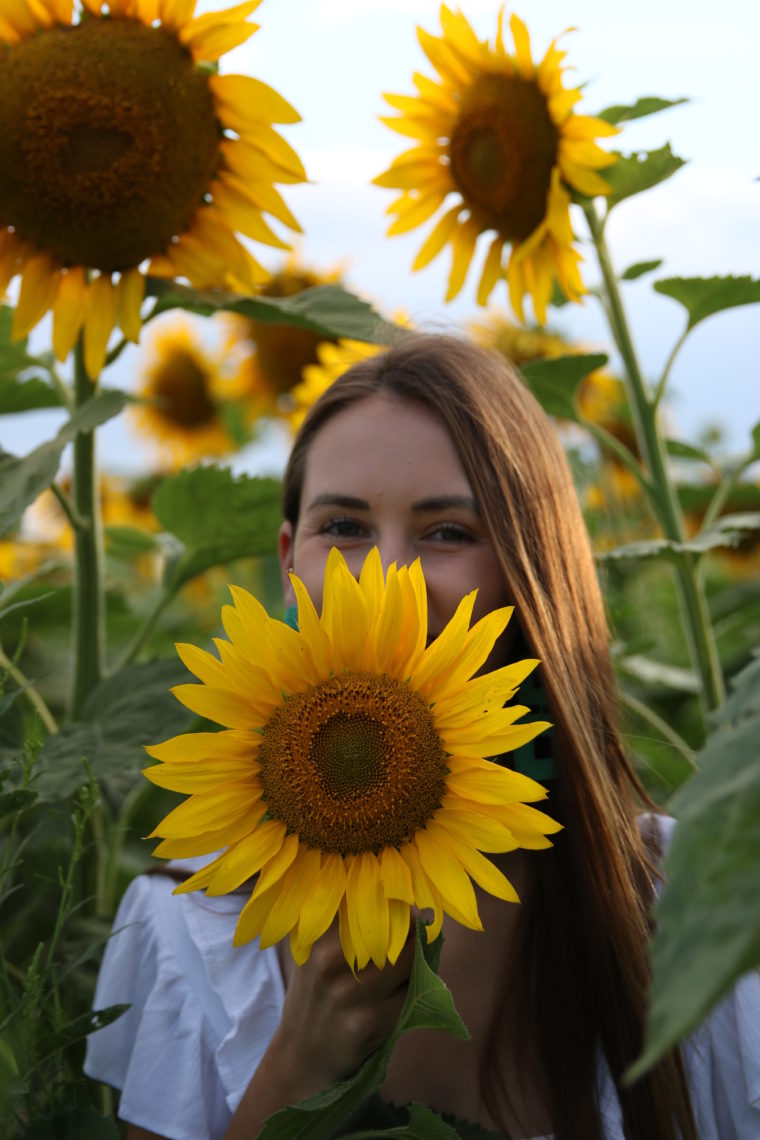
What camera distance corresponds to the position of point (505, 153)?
4.36ft

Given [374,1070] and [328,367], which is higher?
[328,367]

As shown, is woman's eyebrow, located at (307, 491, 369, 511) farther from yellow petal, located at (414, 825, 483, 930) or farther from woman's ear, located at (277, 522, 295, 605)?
yellow petal, located at (414, 825, 483, 930)

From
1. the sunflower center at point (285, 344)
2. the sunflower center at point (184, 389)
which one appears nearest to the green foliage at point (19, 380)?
the sunflower center at point (285, 344)

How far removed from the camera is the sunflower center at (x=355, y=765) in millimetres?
641

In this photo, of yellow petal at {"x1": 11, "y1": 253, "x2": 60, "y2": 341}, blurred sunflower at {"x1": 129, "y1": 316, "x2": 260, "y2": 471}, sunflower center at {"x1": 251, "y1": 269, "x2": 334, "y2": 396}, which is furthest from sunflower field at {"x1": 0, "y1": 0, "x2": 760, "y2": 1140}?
blurred sunflower at {"x1": 129, "y1": 316, "x2": 260, "y2": 471}

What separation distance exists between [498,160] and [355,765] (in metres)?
0.92

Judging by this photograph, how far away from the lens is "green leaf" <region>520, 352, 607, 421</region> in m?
1.42

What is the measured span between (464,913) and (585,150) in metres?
0.91

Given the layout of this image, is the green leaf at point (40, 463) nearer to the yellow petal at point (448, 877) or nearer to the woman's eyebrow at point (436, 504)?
the woman's eyebrow at point (436, 504)

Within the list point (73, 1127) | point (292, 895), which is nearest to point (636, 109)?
point (292, 895)

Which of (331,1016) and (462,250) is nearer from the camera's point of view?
(331,1016)

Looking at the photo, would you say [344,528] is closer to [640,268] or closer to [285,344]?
[640,268]

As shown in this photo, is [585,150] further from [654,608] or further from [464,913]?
[654,608]

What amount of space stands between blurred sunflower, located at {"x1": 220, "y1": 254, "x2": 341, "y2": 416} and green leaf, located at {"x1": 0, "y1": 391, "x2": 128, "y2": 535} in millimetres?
1492
